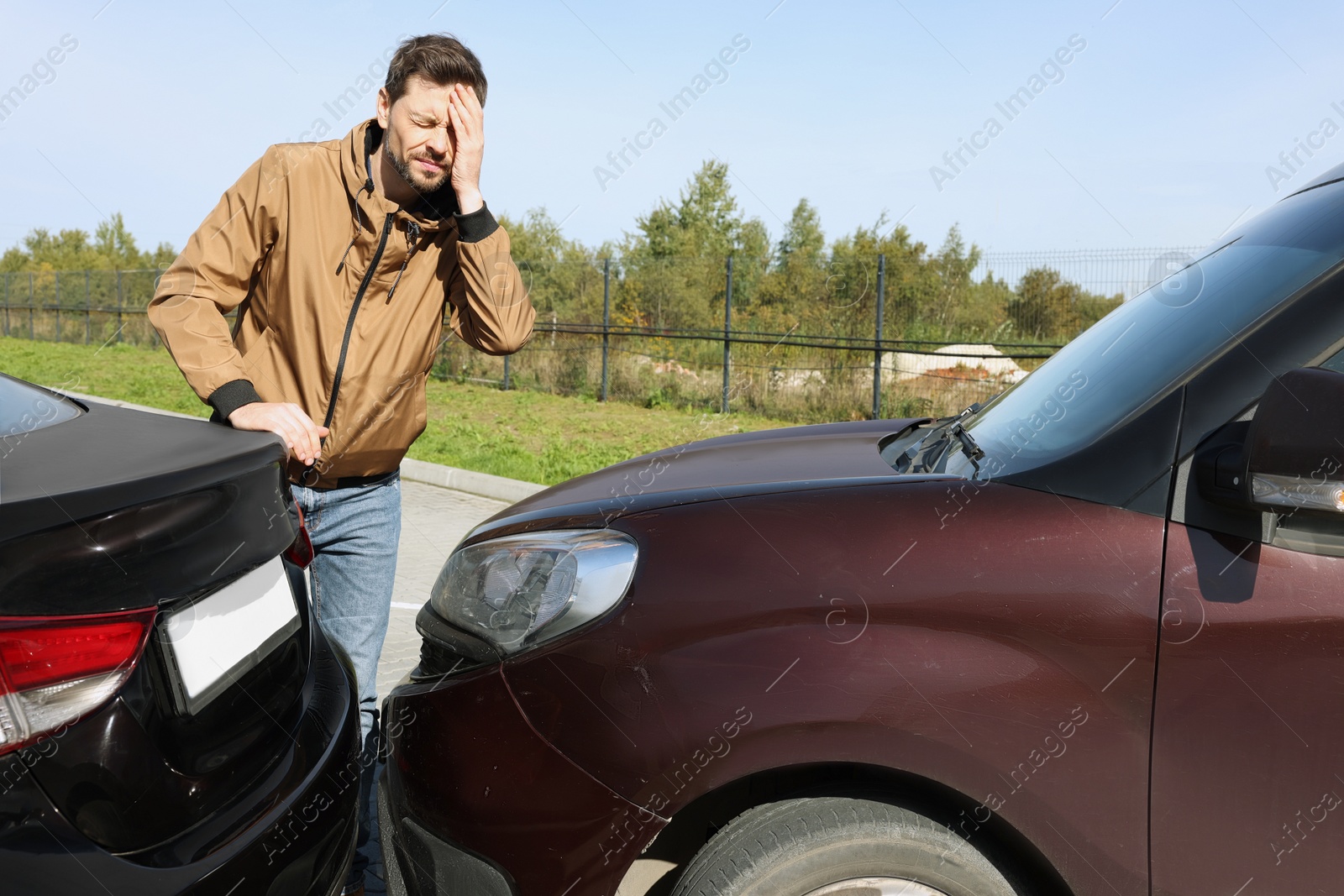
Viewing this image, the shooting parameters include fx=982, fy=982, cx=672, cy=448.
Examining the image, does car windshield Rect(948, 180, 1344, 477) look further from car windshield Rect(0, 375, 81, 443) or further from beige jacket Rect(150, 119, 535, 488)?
car windshield Rect(0, 375, 81, 443)

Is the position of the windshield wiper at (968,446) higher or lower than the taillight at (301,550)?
higher

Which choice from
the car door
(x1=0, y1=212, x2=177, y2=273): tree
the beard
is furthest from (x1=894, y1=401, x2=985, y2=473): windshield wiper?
(x1=0, y1=212, x2=177, y2=273): tree

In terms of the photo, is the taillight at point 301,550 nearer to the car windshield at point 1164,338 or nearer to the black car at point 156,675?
the black car at point 156,675

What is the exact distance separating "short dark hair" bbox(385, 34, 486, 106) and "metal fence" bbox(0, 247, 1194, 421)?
9167mm

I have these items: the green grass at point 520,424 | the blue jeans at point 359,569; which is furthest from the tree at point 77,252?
the blue jeans at point 359,569

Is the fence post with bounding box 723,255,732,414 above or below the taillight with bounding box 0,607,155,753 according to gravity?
above

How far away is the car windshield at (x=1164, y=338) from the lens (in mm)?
1681

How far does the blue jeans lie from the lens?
2582 millimetres

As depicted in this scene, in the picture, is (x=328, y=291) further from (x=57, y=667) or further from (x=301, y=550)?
(x=57, y=667)

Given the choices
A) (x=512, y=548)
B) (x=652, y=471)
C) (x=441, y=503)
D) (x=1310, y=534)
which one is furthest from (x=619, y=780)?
(x=441, y=503)

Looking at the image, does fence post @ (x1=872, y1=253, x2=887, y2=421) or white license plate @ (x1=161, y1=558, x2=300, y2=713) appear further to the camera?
fence post @ (x1=872, y1=253, x2=887, y2=421)

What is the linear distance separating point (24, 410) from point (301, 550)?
636 millimetres

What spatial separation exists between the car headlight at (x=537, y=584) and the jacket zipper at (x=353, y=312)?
69cm

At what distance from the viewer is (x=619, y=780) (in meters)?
1.58
